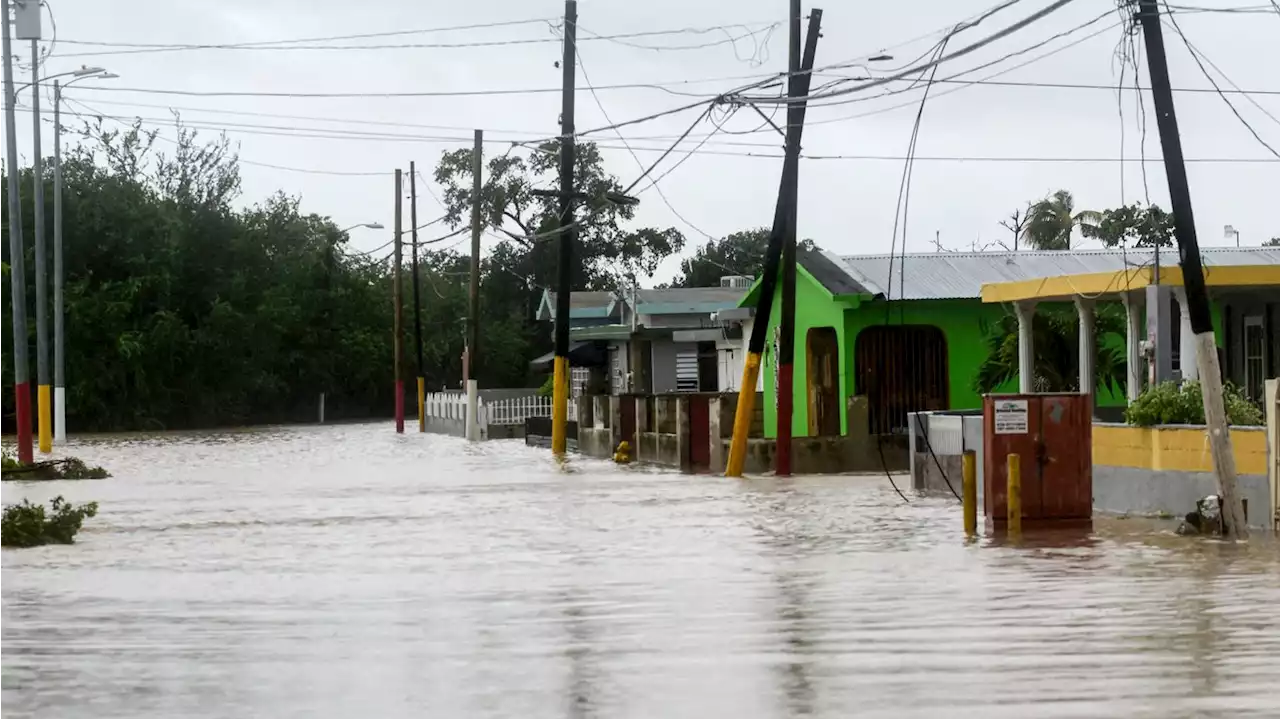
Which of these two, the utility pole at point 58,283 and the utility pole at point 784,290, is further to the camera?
the utility pole at point 58,283

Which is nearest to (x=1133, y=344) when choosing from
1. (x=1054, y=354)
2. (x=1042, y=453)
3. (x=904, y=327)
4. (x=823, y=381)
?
(x=1054, y=354)

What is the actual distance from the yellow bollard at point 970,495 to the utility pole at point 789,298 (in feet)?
38.0

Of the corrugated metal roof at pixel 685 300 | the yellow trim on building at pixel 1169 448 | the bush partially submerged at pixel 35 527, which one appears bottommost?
the bush partially submerged at pixel 35 527

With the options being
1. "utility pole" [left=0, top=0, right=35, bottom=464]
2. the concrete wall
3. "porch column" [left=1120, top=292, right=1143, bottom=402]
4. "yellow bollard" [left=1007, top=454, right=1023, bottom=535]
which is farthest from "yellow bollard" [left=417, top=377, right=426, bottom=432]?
"yellow bollard" [left=1007, top=454, right=1023, bottom=535]

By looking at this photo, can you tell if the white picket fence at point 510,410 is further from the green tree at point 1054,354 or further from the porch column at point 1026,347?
the porch column at point 1026,347

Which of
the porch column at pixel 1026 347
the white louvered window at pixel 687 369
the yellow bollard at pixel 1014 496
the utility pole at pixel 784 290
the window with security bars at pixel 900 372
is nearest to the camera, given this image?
the yellow bollard at pixel 1014 496

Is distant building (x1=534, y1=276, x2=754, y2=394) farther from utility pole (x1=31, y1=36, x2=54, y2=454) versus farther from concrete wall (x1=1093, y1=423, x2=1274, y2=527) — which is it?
concrete wall (x1=1093, y1=423, x2=1274, y2=527)

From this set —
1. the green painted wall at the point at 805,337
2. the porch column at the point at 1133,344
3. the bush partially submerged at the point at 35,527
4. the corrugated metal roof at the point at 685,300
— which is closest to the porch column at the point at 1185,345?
the porch column at the point at 1133,344

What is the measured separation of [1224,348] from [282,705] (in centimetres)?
2412

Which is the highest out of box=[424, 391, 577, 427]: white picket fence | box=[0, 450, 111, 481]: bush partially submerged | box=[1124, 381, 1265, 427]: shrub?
box=[424, 391, 577, 427]: white picket fence

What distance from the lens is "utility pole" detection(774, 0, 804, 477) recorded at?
32.1m

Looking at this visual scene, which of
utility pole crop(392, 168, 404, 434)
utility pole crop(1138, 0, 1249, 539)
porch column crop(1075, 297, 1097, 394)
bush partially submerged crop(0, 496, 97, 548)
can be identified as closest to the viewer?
utility pole crop(1138, 0, 1249, 539)

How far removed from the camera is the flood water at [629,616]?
9.99m

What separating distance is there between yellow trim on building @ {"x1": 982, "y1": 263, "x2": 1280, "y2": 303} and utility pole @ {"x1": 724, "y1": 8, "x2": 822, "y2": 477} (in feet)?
14.9
